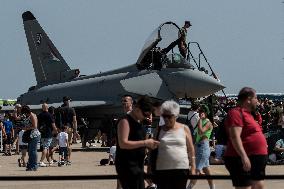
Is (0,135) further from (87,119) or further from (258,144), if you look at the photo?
(258,144)

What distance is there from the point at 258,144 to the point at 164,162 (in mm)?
1249

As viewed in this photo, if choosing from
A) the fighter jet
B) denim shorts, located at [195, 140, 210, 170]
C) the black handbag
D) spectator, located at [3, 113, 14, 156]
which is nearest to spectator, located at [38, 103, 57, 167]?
the black handbag

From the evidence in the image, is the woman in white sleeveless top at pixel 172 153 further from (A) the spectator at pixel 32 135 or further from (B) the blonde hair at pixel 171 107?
(A) the spectator at pixel 32 135

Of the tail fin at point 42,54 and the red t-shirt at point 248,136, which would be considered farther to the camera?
the tail fin at point 42,54

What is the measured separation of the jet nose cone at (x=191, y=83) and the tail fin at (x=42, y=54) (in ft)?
29.8

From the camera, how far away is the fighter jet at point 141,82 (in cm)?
2938

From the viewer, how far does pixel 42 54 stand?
1505 inches

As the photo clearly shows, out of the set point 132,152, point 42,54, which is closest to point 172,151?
point 132,152

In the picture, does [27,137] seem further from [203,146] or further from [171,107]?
[171,107]

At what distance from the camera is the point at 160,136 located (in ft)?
32.1

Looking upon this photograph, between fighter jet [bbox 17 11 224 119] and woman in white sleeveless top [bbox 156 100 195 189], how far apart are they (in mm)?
19390

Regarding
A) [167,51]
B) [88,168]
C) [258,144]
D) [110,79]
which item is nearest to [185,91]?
[167,51]

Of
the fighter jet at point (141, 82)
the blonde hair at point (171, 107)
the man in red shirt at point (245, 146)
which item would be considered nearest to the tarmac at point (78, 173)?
the blonde hair at point (171, 107)

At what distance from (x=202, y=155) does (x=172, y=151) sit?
5274mm
